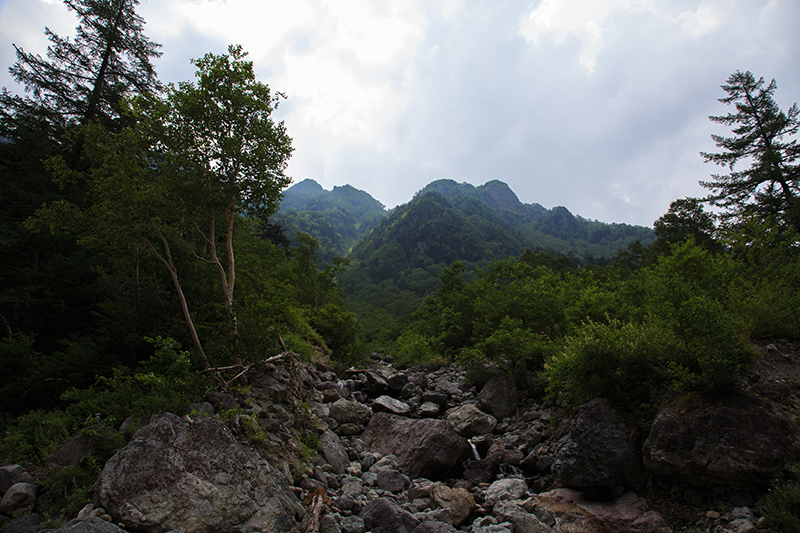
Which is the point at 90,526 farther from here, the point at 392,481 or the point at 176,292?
the point at 176,292

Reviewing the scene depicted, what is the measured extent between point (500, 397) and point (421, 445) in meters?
3.87

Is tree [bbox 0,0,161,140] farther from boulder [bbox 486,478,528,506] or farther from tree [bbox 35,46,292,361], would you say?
boulder [bbox 486,478,528,506]

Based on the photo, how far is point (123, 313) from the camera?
8531 millimetres

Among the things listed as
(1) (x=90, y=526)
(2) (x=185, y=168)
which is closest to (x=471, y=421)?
(1) (x=90, y=526)

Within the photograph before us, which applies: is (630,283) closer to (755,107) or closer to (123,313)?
(123,313)

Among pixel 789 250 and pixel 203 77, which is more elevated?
pixel 203 77

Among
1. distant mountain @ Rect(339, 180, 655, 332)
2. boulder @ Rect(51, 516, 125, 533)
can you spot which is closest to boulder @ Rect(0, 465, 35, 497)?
boulder @ Rect(51, 516, 125, 533)

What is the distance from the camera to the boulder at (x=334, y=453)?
780cm

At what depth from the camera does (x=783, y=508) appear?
4.49m

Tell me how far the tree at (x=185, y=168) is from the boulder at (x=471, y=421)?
22.2 feet

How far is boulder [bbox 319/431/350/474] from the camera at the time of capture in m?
7.80

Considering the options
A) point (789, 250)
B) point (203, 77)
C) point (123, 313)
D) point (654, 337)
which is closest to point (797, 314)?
point (654, 337)

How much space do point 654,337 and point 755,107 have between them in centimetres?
2475

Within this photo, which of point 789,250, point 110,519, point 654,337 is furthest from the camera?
point 789,250
